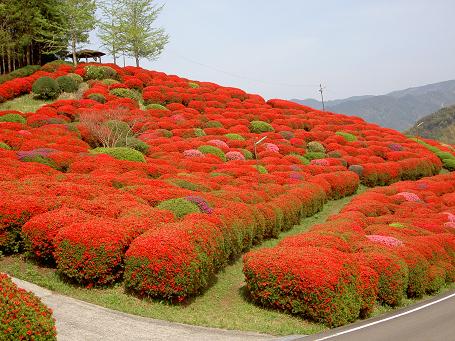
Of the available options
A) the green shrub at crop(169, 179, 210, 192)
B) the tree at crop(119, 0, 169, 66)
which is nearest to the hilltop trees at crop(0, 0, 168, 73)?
the tree at crop(119, 0, 169, 66)

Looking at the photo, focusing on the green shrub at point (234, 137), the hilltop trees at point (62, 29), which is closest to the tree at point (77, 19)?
the hilltop trees at point (62, 29)

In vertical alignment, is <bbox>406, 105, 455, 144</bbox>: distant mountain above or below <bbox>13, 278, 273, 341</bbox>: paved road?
above

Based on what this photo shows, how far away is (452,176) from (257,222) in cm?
2317

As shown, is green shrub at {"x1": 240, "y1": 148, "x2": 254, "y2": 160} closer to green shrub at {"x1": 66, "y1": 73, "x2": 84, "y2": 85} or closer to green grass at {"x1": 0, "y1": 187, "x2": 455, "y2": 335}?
green grass at {"x1": 0, "y1": 187, "x2": 455, "y2": 335}

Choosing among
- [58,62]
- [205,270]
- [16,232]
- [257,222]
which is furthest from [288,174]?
[58,62]

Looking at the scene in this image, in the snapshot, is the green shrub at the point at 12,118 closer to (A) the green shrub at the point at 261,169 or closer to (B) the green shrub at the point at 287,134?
(A) the green shrub at the point at 261,169

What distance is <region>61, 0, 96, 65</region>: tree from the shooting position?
46812mm

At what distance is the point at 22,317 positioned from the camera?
668cm

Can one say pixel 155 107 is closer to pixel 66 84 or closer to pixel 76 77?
pixel 66 84

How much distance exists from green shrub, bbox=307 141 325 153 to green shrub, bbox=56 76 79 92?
2259 cm

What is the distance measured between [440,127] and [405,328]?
129 meters

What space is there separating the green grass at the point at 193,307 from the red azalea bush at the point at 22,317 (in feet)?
12.4

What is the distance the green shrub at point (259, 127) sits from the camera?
39.3 metres

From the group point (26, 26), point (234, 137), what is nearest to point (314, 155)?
point (234, 137)
